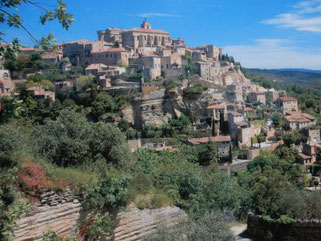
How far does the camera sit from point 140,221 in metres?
7.12

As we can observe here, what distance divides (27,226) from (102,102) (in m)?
35.2

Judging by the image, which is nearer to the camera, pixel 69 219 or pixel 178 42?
pixel 69 219

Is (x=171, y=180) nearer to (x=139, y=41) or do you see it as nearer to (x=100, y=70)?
(x=100, y=70)

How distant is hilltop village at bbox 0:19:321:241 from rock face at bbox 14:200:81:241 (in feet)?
0.07

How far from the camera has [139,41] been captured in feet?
209

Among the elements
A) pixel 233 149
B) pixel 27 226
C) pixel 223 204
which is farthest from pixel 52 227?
pixel 233 149

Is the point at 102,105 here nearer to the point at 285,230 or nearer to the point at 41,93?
the point at 41,93

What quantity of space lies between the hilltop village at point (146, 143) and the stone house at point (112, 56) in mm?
198

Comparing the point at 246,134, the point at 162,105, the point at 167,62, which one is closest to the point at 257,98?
the point at 167,62

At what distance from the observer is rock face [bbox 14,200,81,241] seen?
5921mm

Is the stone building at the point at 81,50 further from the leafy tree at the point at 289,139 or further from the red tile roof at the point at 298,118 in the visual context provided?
the leafy tree at the point at 289,139

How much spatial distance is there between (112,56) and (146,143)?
82.6 ft

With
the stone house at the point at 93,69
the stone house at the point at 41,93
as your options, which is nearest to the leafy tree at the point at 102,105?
the stone house at the point at 41,93

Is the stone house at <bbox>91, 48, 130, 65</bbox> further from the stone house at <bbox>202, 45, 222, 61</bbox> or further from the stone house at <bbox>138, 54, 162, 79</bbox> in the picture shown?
the stone house at <bbox>202, 45, 222, 61</bbox>
